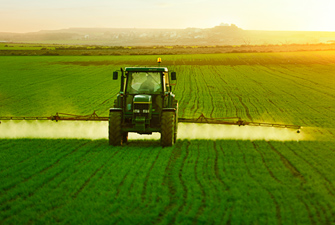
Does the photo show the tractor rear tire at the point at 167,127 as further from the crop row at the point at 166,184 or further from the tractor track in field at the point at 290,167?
the tractor track in field at the point at 290,167

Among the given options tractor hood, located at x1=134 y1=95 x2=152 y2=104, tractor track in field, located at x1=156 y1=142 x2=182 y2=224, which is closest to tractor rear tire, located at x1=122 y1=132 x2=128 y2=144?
tractor hood, located at x1=134 y1=95 x2=152 y2=104

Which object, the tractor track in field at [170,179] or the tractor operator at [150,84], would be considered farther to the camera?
the tractor operator at [150,84]

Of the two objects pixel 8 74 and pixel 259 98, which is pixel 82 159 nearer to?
pixel 259 98

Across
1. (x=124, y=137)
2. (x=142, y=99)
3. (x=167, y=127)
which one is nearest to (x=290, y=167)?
(x=167, y=127)

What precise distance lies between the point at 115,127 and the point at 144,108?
1126mm

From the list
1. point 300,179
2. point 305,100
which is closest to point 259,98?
point 305,100

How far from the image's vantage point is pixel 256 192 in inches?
311

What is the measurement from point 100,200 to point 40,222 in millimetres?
1291

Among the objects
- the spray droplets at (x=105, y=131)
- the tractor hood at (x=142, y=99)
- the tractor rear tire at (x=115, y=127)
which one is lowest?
the spray droplets at (x=105, y=131)

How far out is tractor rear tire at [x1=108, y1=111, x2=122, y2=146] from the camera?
39.9ft

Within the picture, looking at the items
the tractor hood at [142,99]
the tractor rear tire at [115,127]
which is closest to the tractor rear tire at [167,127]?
the tractor hood at [142,99]

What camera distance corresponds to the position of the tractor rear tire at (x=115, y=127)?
1217cm

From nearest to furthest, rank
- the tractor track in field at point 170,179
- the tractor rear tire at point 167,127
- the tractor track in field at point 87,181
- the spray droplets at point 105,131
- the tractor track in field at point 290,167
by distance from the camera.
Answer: the tractor track in field at point 170,179, the tractor track in field at point 87,181, the tractor track in field at point 290,167, the tractor rear tire at point 167,127, the spray droplets at point 105,131

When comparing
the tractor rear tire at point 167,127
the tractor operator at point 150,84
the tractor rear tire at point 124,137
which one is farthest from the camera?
the tractor rear tire at point 124,137
